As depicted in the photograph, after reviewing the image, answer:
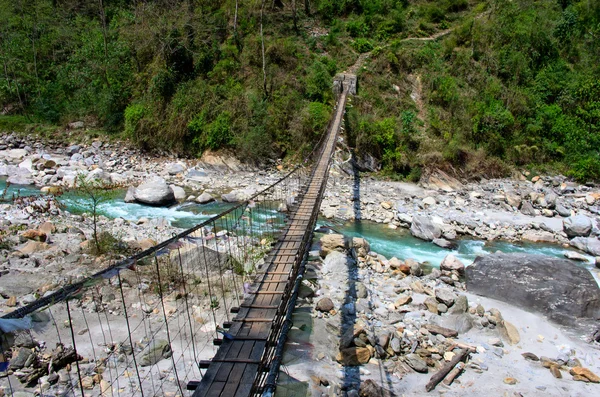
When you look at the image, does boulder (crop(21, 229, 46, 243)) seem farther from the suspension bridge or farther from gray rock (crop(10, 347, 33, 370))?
gray rock (crop(10, 347, 33, 370))

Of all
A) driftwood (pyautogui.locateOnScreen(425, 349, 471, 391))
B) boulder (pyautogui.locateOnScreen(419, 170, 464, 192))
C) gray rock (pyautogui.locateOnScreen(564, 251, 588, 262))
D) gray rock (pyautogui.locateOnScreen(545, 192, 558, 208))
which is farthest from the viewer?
boulder (pyautogui.locateOnScreen(419, 170, 464, 192))

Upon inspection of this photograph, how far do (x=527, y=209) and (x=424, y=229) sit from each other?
3.65 metres

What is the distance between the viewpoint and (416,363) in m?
4.02

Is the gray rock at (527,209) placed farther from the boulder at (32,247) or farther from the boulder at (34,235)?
the boulder at (34,235)

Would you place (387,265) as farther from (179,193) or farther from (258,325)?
(179,193)

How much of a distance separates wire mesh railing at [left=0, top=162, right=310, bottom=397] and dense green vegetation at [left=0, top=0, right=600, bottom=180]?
7941mm

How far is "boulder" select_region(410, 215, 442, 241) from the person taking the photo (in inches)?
316

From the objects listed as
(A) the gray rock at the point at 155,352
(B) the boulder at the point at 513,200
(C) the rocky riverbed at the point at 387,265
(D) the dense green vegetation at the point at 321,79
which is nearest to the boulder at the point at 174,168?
(C) the rocky riverbed at the point at 387,265

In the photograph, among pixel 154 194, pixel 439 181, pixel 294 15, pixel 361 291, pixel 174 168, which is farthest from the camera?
pixel 294 15

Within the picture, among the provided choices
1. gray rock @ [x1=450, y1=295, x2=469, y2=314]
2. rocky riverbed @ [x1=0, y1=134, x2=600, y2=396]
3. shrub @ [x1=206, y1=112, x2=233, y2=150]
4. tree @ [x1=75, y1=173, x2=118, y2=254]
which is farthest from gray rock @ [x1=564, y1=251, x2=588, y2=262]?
shrub @ [x1=206, y1=112, x2=233, y2=150]

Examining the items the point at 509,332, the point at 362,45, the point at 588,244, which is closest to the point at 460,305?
the point at 509,332

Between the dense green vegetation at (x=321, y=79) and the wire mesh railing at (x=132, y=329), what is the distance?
794cm

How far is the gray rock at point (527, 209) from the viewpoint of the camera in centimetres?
975

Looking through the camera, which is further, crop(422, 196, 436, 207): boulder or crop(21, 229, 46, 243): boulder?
crop(422, 196, 436, 207): boulder
